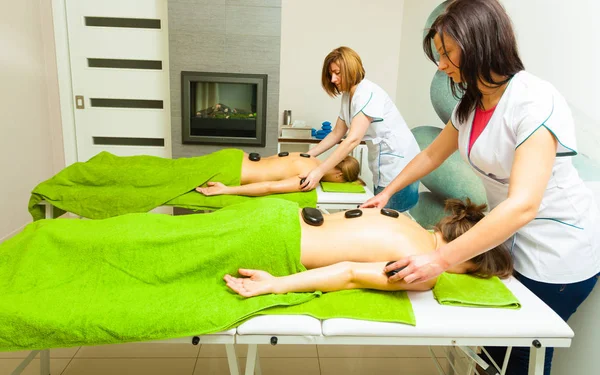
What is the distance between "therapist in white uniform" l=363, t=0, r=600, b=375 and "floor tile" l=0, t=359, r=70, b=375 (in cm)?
152

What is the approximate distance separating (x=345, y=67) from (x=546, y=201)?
1.34m

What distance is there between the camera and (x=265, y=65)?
3.66 meters

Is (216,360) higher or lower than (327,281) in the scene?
lower

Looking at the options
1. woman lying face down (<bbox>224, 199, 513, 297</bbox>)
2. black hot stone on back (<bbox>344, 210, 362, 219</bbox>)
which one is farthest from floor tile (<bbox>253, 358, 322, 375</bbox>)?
black hot stone on back (<bbox>344, 210, 362, 219</bbox>)

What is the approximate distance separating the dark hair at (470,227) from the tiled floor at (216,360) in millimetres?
794

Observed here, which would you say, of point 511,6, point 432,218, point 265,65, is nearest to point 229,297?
point 432,218

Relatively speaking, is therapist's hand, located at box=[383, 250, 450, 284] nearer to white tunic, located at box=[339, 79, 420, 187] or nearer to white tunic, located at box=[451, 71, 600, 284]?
white tunic, located at box=[451, 71, 600, 284]

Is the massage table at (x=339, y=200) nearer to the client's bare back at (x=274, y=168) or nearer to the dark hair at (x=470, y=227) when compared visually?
the client's bare back at (x=274, y=168)

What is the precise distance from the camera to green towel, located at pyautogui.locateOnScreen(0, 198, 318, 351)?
1152 millimetres

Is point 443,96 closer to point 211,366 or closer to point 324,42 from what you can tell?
point 211,366

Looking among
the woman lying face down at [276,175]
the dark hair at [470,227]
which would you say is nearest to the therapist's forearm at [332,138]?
the woman lying face down at [276,175]

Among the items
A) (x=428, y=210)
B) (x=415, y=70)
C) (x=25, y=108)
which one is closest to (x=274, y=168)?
(x=428, y=210)

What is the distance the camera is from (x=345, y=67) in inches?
91.4

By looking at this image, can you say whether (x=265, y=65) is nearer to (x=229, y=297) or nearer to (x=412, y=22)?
(x=412, y=22)
